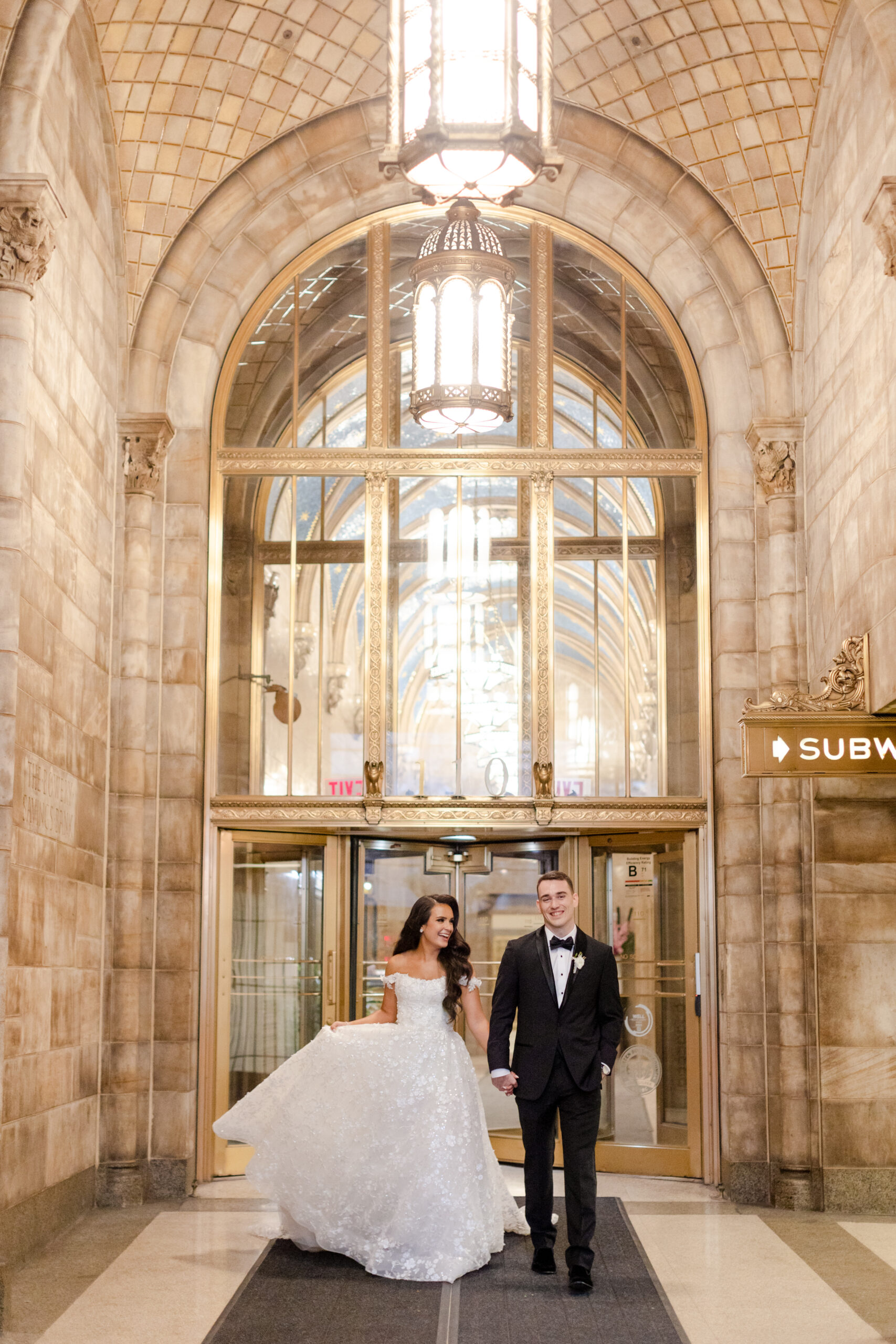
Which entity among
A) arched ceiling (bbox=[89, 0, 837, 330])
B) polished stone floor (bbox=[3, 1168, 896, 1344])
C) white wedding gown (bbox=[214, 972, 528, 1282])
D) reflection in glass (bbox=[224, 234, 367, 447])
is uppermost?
arched ceiling (bbox=[89, 0, 837, 330])

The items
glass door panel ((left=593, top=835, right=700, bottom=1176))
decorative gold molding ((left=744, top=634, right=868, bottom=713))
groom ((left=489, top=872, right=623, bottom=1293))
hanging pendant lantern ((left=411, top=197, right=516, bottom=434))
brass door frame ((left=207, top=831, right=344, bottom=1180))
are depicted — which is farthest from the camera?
glass door panel ((left=593, top=835, right=700, bottom=1176))

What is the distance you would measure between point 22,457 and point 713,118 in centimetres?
568

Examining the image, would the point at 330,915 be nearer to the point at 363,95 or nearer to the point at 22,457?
the point at 22,457

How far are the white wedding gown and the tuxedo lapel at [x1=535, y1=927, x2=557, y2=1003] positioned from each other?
696 millimetres

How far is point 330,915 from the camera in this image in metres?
10.3

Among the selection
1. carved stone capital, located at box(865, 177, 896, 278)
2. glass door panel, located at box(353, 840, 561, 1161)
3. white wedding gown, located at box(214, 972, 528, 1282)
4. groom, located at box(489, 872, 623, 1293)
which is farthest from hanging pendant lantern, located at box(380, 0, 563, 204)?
glass door panel, located at box(353, 840, 561, 1161)

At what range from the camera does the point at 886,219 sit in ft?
24.4

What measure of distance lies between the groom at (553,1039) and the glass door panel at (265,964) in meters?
3.53

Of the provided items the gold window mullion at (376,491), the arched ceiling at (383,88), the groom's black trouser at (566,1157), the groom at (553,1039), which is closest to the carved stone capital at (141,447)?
the arched ceiling at (383,88)

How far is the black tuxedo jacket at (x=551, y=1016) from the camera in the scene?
6672 millimetres

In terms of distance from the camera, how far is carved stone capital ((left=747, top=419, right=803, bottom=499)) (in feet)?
32.7

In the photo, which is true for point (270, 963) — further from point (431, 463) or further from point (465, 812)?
point (431, 463)

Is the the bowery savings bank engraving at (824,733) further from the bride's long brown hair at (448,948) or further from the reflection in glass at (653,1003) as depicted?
the reflection in glass at (653,1003)

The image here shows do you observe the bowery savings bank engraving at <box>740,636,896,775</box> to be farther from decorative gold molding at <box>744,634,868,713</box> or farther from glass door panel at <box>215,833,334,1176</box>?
glass door panel at <box>215,833,334,1176</box>
